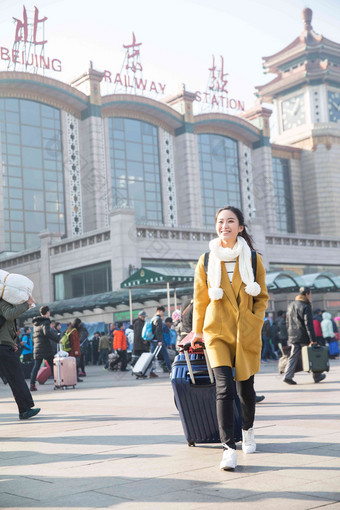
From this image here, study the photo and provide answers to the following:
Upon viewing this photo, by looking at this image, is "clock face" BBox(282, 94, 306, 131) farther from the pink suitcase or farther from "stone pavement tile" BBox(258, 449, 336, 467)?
"stone pavement tile" BBox(258, 449, 336, 467)

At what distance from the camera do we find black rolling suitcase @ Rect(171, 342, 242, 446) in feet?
18.8

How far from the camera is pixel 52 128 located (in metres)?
47.9

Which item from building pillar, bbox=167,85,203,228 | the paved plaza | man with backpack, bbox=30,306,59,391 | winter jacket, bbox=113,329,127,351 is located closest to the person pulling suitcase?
the paved plaza

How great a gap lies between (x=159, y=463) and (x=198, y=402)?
0.75m

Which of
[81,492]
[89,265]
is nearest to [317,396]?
[81,492]

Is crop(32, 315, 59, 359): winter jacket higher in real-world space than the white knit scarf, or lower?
lower

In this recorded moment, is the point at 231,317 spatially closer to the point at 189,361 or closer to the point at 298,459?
the point at 189,361

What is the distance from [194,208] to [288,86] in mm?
24799

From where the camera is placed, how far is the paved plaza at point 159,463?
4047 mm

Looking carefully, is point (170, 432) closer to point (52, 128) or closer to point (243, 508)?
point (243, 508)

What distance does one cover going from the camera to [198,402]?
18.9 ft

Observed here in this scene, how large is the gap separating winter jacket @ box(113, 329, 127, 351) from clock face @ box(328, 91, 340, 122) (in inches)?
1990

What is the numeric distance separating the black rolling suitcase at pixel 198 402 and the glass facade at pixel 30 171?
135 feet

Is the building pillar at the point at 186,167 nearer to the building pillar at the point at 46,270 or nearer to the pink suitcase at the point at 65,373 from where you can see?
the building pillar at the point at 46,270
